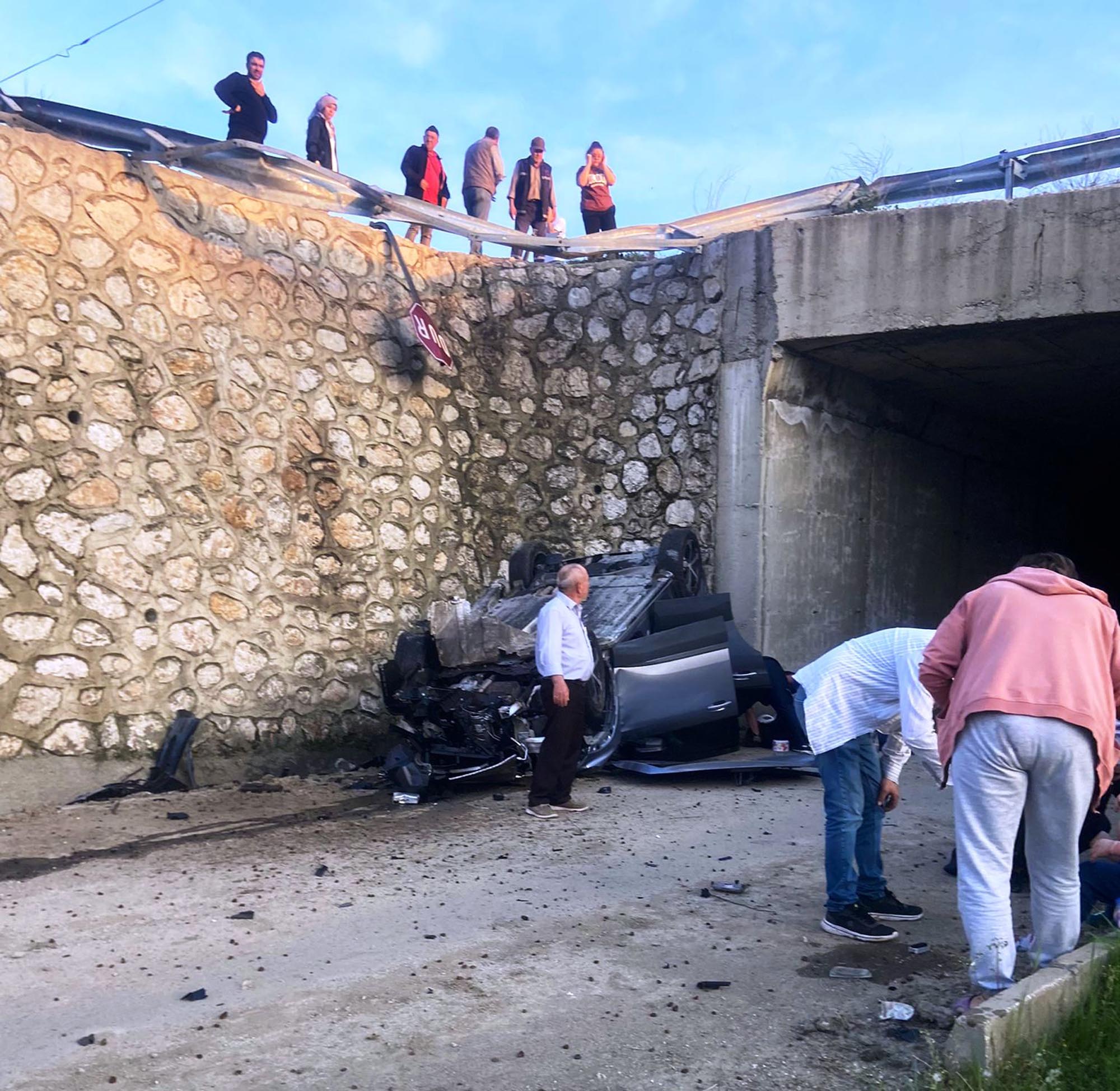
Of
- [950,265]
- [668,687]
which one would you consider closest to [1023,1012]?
[668,687]

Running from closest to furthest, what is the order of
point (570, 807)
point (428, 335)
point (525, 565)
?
point (570, 807)
point (428, 335)
point (525, 565)

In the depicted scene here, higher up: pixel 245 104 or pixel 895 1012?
pixel 245 104

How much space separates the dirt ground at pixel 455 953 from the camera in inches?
137

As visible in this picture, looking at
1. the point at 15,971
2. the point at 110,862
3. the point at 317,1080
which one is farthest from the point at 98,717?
the point at 317,1080

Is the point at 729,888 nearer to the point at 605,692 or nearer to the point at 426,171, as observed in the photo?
the point at 605,692

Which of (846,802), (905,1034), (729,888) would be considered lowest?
(729,888)

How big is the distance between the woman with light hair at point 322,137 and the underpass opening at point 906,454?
4.83 m

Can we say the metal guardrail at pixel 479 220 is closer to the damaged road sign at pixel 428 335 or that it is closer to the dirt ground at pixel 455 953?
the damaged road sign at pixel 428 335

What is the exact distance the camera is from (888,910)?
486 centimetres

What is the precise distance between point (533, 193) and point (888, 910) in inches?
375

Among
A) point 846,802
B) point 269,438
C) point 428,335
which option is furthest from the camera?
point 428,335

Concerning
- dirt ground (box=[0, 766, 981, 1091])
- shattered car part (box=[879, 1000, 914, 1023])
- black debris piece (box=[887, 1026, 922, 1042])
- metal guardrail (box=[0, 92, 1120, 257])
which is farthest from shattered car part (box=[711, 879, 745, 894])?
metal guardrail (box=[0, 92, 1120, 257])

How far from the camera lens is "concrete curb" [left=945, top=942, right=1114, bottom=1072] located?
2.97m

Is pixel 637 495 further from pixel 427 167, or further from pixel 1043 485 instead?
pixel 1043 485
